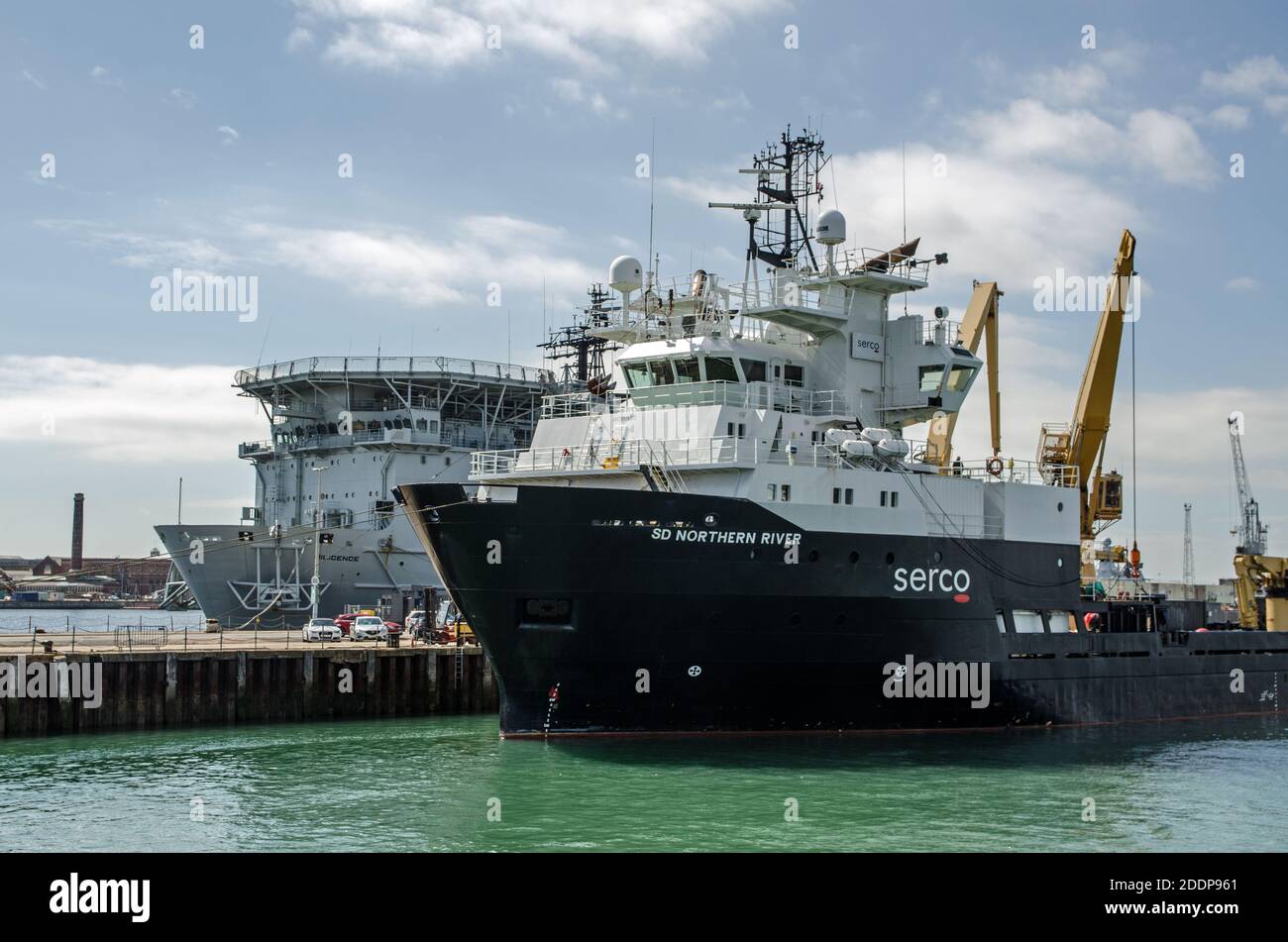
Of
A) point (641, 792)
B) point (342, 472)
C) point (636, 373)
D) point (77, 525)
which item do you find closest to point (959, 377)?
point (636, 373)

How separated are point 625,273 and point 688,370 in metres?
2.80

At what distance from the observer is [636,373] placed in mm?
29281

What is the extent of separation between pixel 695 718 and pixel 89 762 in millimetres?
11799

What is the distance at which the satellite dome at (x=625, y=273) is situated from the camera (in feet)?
95.9

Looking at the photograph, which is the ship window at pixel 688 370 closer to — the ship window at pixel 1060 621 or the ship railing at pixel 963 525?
the ship railing at pixel 963 525

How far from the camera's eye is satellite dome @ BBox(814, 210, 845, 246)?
98.3ft

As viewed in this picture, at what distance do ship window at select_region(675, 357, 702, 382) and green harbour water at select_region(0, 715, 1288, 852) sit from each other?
8001 mm

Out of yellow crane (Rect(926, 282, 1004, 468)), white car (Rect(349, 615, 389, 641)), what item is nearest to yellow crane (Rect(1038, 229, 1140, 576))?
yellow crane (Rect(926, 282, 1004, 468))

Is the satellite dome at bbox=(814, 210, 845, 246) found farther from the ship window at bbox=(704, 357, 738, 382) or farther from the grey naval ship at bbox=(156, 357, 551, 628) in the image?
the grey naval ship at bbox=(156, 357, 551, 628)

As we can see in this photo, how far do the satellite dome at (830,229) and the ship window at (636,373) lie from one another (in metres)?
5.23

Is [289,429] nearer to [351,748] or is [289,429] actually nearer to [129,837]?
[351,748]

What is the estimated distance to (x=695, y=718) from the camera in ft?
82.3

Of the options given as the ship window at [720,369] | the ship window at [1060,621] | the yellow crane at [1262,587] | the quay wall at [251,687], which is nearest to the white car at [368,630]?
the quay wall at [251,687]
